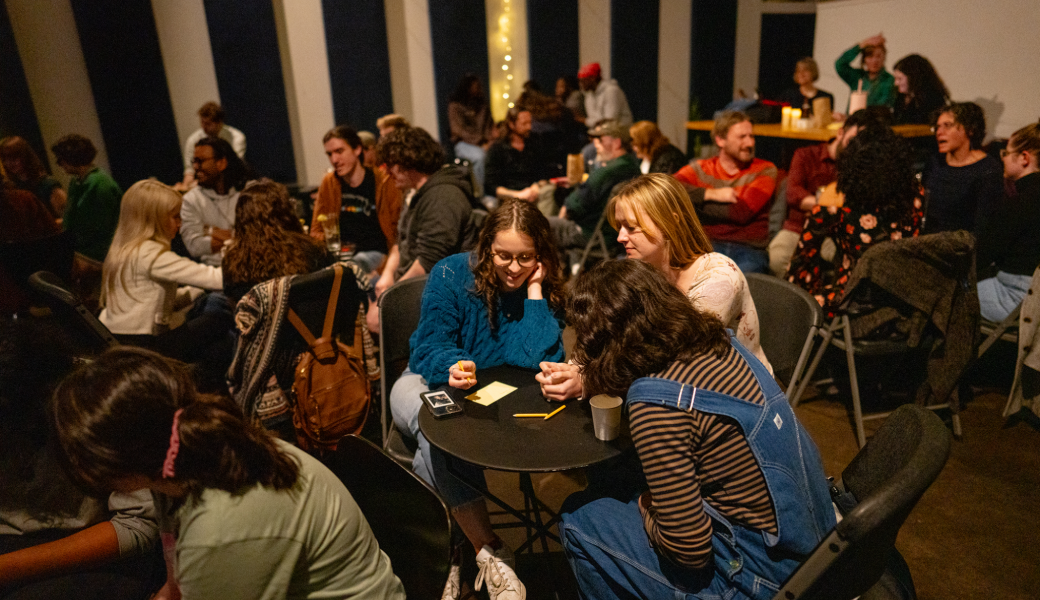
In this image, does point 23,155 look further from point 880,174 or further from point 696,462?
point 880,174

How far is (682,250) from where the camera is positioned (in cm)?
208

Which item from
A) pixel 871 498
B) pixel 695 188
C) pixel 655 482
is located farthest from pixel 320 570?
pixel 695 188

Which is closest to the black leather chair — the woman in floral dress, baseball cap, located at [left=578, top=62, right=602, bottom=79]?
the woman in floral dress

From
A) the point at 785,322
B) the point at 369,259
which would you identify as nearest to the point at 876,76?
the point at 785,322

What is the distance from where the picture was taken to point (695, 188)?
3.61m

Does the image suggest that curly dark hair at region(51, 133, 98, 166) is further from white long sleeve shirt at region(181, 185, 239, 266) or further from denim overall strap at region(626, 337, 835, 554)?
denim overall strap at region(626, 337, 835, 554)

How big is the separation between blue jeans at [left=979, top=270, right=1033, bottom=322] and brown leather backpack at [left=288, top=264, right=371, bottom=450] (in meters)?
2.81

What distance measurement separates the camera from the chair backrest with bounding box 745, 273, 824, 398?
220cm

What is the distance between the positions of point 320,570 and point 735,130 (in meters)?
3.03

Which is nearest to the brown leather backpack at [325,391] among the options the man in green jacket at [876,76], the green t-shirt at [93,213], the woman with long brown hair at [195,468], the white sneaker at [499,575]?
the white sneaker at [499,575]

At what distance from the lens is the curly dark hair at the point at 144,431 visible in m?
1.08

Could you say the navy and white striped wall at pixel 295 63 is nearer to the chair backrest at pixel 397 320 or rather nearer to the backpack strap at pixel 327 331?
the backpack strap at pixel 327 331

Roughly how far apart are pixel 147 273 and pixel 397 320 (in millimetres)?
1194

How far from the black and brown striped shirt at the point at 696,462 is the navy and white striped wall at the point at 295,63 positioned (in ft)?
11.2
